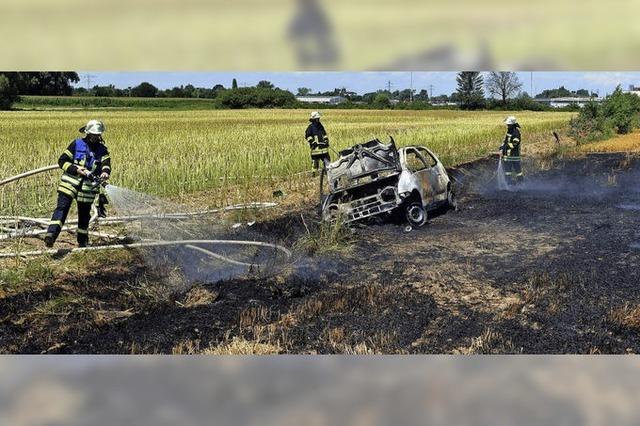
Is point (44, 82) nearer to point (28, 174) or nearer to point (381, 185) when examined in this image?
point (28, 174)

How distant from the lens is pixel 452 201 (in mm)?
3785

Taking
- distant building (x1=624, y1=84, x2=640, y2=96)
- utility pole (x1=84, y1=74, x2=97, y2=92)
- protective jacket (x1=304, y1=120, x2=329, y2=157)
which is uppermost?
utility pole (x1=84, y1=74, x2=97, y2=92)

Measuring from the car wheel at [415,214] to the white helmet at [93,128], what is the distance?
151cm

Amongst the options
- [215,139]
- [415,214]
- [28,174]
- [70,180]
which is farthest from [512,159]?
[28,174]

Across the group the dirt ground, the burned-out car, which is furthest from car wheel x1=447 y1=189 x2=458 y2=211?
the dirt ground

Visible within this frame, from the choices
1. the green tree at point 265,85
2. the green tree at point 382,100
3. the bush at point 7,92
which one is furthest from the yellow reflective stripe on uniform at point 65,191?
the green tree at point 382,100

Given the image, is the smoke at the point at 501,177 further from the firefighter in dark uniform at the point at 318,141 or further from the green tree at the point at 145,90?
the green tree at the point at 145,90

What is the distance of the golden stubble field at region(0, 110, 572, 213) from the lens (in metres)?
3.57

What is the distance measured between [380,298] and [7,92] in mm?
1940

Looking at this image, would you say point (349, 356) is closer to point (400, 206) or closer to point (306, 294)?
point (306, 294)

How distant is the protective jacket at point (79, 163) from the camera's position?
3.54 meters

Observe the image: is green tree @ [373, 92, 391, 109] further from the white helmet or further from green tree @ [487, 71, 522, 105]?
the white helmet
